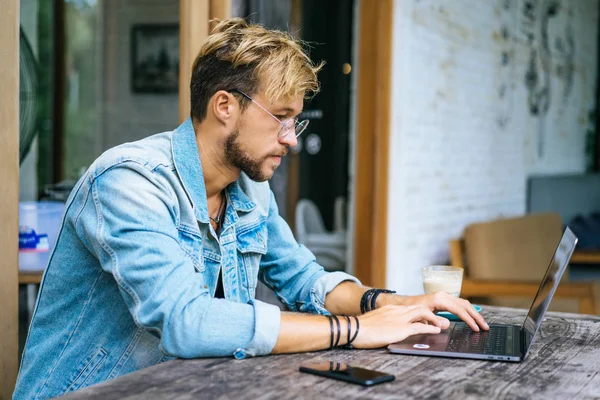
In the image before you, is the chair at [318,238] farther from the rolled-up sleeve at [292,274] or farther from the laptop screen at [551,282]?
the laptop screen at [551,282]

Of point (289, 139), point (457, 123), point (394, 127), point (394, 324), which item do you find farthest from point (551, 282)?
point (457, 123)

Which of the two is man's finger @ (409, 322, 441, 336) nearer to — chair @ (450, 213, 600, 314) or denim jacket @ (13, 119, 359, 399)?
denim jacket @ (13, 119, 359, 399)

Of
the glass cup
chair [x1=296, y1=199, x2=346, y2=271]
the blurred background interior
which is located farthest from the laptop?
chair [x1=296, y1=199, x2=346, y2=271]

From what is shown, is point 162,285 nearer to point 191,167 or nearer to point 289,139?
point 191,167

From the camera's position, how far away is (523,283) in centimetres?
407

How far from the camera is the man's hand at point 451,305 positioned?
186 cm

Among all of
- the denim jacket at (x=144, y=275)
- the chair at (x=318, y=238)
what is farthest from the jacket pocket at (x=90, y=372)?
the chair at (x=318, y=238)

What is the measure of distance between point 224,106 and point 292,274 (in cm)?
54

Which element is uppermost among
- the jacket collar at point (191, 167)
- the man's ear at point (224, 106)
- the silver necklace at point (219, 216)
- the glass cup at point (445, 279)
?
the man's ear at point (224, 106)

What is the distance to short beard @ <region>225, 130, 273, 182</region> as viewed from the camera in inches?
76.3

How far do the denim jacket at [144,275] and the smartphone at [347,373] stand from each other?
15 centimetres

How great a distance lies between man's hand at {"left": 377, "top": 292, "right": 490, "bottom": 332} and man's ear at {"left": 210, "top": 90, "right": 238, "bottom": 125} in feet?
2.13

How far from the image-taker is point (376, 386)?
1.38 meters

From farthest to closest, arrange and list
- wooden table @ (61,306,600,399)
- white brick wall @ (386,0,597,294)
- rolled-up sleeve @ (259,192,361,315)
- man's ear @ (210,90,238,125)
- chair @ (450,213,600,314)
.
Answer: white brick wall @ (386,0,597,294) → chair @ (450,213,600,314) → rolled-up sleeve @ (259,192,361,315) → man's ear @ (210,90,238,125) → wooden table @ (61,306,600,399)
